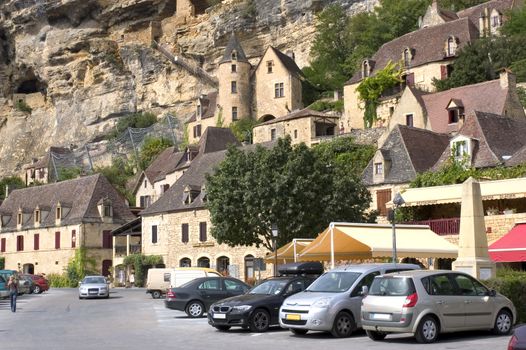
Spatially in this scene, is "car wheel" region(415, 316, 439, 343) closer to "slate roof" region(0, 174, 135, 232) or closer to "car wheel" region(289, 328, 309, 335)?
"car wheel" region(289, 328, 309, 335)

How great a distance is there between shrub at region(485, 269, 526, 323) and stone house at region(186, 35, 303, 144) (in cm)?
5911

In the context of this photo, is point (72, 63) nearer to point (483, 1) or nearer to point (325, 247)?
point (483, 1)

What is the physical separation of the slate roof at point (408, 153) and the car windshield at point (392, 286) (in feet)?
85.7

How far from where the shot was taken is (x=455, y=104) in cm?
5288

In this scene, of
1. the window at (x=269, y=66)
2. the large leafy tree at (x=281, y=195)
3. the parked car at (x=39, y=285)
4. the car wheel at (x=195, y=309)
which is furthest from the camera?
the window at (x=269, y=66)

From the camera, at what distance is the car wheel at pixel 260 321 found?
20703 millimetres

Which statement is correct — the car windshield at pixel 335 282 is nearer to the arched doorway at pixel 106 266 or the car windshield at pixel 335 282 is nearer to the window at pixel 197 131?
the arched doorway at pixel 106 266

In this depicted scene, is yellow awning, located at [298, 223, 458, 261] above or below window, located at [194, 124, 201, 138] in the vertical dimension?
below

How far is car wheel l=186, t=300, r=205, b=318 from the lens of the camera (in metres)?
26.9

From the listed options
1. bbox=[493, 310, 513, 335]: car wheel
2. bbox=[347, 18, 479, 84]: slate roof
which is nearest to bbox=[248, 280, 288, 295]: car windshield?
bbox=[493, 310, 513, 335]: car wheel

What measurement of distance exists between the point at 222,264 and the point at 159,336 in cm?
3216

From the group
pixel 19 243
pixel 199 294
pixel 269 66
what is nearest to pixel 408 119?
pixel 269 66

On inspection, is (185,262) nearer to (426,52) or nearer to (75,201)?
(75,201)

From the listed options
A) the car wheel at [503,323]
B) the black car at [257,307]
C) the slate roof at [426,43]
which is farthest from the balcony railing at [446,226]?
the slate roof at [426,43]
